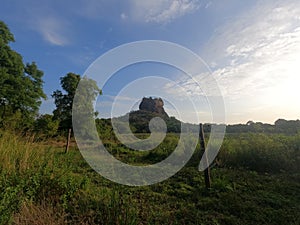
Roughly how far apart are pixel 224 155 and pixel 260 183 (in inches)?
72.4

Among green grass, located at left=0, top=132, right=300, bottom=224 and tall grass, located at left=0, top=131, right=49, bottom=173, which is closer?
green grass, located at left=0, top=132, right=300, bottom=224

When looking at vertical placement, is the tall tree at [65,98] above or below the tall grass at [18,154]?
above

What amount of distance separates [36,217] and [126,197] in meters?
1.39

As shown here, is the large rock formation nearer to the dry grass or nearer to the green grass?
the green grass

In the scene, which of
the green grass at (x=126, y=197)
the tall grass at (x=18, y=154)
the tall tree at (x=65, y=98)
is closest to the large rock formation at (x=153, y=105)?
the green grass at (x=126, y=197)

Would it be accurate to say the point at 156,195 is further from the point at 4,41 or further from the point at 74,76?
the point at 74,76

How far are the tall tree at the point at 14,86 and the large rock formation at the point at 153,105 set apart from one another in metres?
12.5

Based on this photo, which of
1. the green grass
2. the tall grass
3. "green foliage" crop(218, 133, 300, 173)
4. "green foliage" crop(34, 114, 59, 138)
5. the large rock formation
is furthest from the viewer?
"green foliage" crop(34, 114, 59, 138)

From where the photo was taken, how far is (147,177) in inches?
194

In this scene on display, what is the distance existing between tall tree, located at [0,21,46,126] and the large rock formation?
493 inches

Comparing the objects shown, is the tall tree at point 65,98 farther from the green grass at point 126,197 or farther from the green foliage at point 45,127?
the green grass at point 126,197

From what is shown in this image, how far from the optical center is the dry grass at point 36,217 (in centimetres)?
216

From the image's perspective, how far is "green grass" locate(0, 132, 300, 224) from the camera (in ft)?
7.82

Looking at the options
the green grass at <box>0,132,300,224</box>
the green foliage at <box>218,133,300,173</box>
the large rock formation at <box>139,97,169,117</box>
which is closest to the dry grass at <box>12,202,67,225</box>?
the green grass at <box>0,132,300,224</box>
